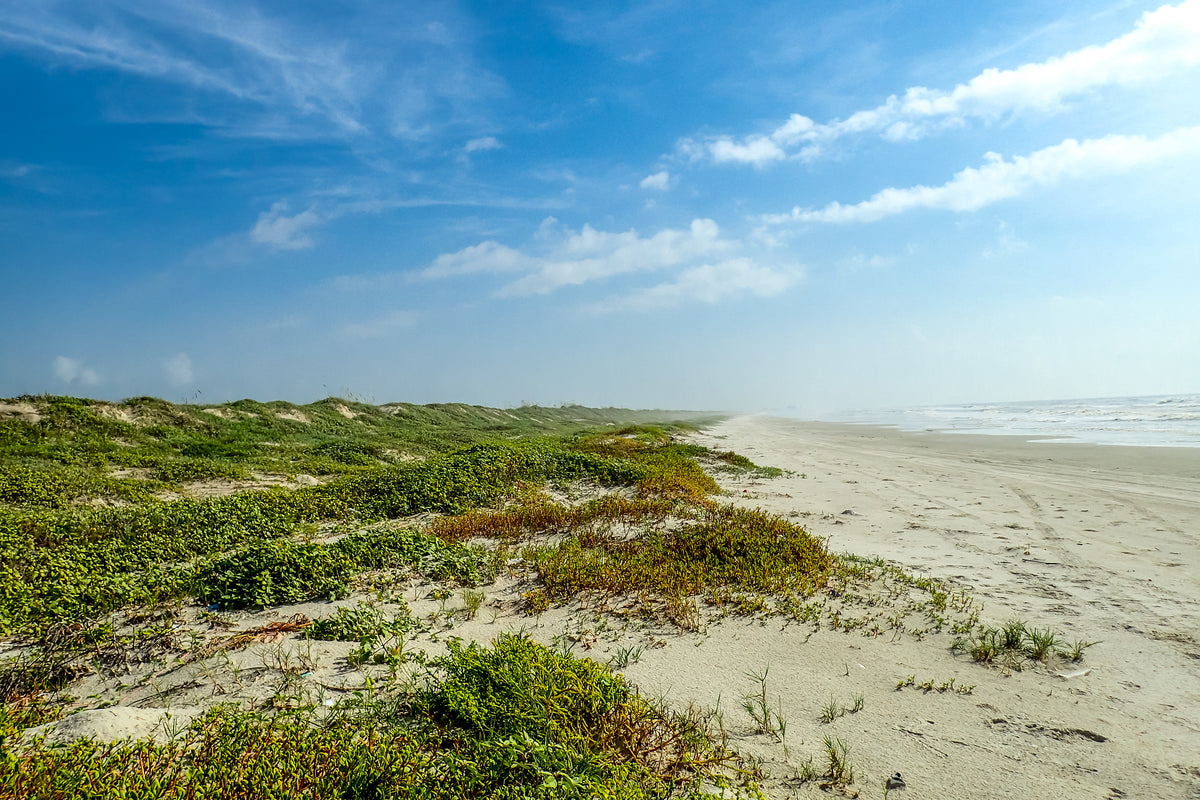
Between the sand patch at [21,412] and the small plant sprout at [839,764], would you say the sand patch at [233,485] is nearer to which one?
the sand patch at [21,412]

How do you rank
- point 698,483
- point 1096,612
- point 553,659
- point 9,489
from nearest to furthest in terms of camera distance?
point 553,659, point 1096,612, point 9,489, point 698,483

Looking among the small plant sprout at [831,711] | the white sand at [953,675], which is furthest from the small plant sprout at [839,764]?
the small plant sprout at [831,711]

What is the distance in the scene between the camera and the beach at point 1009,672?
11.4 ft

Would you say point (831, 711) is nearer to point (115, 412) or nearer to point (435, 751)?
point (435, 751)

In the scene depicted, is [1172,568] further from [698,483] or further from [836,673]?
[698,483]

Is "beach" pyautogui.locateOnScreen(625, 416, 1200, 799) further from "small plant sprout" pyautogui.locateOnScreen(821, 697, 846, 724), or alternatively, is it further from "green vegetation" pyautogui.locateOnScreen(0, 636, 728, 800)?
"green vegetation" pyautogui.locateOnScreen(0, 636, 728, 800)

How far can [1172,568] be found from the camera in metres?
7.26

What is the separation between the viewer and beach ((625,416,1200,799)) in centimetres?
348

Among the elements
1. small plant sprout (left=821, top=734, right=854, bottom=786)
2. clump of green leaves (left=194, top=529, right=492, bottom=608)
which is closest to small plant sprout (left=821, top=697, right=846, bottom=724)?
small plant sprout (left=821, top=734, right=854, bottom=786)

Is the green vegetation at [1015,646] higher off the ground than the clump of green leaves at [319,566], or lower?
lower

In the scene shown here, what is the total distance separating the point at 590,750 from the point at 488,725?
68cm

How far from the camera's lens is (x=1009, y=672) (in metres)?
4.62

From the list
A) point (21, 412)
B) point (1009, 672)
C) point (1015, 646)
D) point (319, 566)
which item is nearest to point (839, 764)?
point (1009, 672)

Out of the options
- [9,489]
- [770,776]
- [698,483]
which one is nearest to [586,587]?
[770,776]
